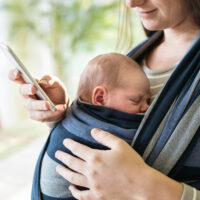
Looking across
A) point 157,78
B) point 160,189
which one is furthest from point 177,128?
point 157,78

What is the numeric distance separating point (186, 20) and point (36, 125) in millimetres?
3175

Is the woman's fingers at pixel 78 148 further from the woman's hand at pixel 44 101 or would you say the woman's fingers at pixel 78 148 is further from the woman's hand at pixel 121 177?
the woman's hand at pixel 44 101

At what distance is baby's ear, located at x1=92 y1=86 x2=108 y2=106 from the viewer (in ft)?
3.06

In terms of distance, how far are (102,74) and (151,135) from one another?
11.5 inches

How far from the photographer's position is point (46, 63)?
4.27m

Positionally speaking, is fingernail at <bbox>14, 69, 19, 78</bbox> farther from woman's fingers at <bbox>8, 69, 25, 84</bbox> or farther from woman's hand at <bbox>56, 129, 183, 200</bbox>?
woman's hand at <bbox>56, 129, 183, 200</bbox>

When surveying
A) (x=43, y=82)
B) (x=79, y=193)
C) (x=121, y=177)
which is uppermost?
(x=43, y=82)

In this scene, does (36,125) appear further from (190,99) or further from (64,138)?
(190,99)

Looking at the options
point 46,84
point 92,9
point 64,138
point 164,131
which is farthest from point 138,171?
point 92,9

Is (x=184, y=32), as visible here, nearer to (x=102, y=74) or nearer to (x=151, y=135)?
(x=102, y=74)

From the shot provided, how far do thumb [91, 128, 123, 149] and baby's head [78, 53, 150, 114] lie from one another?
18 centimetres

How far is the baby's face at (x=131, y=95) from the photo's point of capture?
932 mm

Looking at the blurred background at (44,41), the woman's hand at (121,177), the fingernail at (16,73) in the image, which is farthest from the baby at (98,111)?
the blurred background at (44,41)

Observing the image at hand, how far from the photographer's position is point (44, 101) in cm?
88
